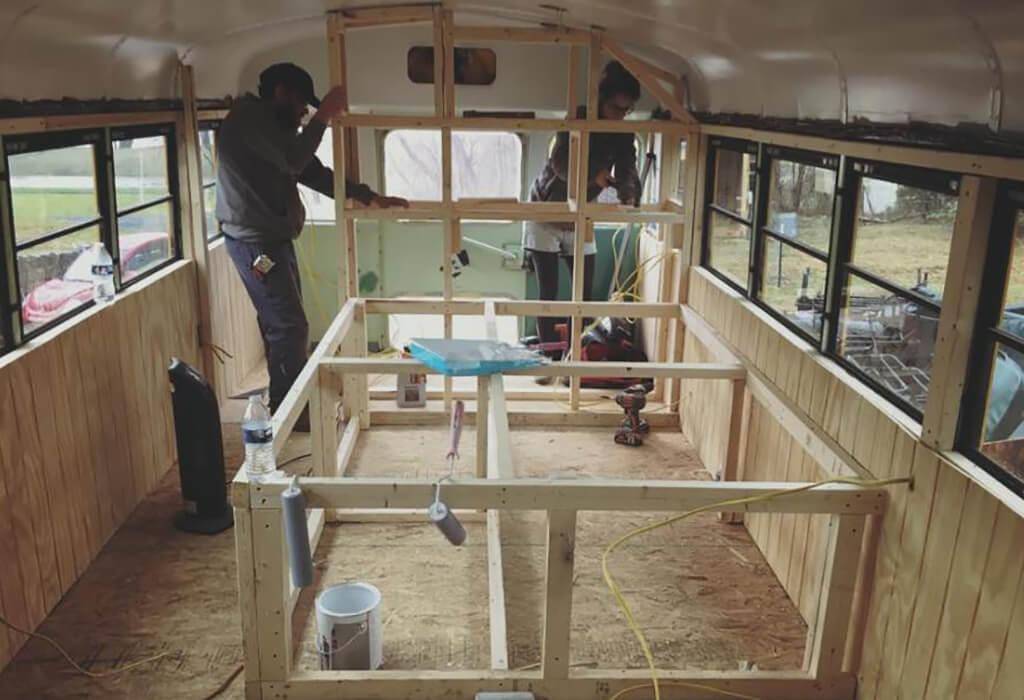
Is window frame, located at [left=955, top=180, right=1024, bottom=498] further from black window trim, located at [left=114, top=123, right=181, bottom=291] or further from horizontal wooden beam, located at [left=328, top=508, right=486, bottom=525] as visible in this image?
black window trim, located at [left=114, top=123, right=181, bottom=291]

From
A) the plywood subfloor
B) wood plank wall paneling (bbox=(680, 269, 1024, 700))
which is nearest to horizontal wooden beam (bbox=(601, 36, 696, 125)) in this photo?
wood plank wall paneling (bbox=(680, 269, 1024, 700))

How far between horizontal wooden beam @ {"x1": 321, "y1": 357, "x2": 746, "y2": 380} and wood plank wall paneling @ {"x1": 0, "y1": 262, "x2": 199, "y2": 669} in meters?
0.99

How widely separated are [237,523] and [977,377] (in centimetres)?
207

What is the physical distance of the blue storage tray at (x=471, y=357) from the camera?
360 cm

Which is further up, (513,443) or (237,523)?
(237,523)

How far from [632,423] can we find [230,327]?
9.05 feet

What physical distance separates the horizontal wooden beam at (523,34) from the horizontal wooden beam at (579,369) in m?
1.86

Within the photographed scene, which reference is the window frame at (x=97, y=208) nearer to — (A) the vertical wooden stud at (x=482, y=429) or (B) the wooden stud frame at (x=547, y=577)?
(B) the wooden stud frame at (x=547, y=577)

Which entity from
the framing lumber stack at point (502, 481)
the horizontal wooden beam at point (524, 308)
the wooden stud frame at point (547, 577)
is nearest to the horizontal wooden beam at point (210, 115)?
the framing lumber stack at point (502, 481)

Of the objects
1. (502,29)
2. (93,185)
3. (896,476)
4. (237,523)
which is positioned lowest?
(237,523)

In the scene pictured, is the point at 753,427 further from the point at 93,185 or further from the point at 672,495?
the point at 93,185

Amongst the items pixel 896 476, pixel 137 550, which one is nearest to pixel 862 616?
pixel 896 476

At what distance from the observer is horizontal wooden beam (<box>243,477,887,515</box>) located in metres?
2.43

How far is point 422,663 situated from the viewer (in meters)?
2.86
